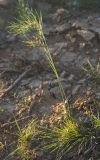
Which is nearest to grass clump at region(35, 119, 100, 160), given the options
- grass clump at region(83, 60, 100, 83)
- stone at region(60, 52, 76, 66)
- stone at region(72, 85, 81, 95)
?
stone at region(72, 85, 81, 95)

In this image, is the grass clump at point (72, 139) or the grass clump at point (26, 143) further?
the grass clump at point (26, 143)

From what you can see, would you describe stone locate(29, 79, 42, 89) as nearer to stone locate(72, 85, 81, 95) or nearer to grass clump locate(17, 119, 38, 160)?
stone locate(72, 85, 81, 95)

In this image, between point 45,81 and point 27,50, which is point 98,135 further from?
point 27,50

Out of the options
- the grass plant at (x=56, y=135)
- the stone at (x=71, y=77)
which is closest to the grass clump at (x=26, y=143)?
the grass plant at (x=56, y=135)

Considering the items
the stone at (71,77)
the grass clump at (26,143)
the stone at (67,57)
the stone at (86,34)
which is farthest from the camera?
the stone at (86,34)

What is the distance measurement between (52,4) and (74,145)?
2259 mm

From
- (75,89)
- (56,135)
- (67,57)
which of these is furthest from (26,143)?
(67,57)

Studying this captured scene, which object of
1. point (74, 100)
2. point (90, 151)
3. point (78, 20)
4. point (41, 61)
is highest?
point (78, 20)

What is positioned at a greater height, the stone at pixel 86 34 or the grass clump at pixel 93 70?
the stone at pixel 86 34

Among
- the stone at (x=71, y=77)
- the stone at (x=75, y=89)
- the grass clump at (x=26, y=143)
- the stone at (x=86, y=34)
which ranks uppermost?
the stone at (x=86, y=34)

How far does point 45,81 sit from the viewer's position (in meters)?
3.98

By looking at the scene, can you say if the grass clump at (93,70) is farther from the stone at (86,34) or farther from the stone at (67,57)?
the stone at (86,34)

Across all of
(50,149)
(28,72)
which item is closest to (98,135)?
(50,149)

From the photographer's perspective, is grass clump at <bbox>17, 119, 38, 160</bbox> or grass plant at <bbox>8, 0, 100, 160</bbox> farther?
grass clump at <bbox>17, 119, 38, 160</bbox>
